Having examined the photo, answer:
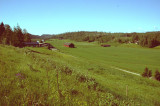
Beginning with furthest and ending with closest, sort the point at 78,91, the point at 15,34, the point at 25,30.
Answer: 1. the point at 25,30
2. the point at 15,34
3. the point at 78,91

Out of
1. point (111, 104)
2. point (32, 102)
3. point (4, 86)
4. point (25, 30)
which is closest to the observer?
point (32, 102)

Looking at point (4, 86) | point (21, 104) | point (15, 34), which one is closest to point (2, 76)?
point (4, 86)

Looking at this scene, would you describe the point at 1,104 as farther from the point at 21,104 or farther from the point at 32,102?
the point at 32,102

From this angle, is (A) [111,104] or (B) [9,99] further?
(A) [111,104]

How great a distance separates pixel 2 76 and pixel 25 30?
319ft

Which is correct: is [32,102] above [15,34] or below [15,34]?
below

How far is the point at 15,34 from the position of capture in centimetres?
6194

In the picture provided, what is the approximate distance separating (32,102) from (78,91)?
116 inches

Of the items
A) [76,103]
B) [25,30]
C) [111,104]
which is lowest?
[111,104]

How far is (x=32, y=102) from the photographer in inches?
164

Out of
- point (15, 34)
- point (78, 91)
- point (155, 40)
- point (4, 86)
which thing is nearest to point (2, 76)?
point (4, 86)

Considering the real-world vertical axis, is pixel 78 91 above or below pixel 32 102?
below

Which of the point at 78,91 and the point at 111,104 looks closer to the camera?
the point at 111,104

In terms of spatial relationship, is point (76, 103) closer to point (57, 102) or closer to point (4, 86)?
point (57, 102)
